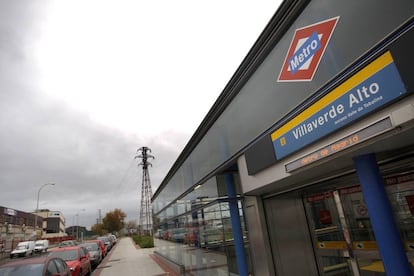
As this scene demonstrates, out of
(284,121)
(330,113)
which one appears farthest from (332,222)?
(330,113)

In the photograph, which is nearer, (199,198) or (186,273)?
(199,198)

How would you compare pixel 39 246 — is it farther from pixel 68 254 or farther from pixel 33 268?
pixel 33 268

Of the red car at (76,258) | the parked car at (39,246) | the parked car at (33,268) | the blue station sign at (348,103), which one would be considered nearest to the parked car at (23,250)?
the parked car at (39,246)

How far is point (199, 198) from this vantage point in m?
8.62

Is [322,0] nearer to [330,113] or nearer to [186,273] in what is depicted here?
[330,113]

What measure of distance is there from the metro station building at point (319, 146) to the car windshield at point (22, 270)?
496 cm

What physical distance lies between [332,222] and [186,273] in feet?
25.2

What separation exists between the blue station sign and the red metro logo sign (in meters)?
0.55

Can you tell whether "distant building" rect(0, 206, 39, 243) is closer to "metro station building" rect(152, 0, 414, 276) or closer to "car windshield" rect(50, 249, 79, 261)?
"car windshield" rect(50, 249, 79, 261)

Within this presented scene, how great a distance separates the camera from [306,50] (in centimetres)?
361

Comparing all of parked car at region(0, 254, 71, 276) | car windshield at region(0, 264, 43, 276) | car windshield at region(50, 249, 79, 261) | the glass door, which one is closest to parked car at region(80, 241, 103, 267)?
car windshield at region(50, 249, 79, 261)

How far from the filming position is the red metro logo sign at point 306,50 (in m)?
3.32

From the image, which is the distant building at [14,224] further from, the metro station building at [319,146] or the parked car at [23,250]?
the metro station building at [319,146]

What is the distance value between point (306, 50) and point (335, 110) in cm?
105
